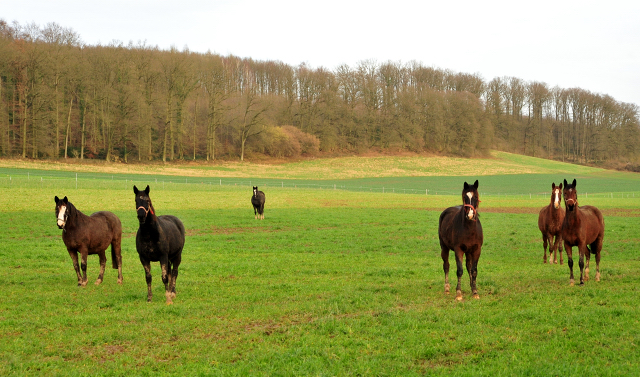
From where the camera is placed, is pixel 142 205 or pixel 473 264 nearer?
pixel 142 205

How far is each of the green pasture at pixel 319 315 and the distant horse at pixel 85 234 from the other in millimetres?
738

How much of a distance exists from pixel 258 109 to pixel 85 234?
74764 millimetres

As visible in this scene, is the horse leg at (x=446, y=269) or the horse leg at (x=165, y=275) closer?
the horse leg at (x=165, y=275)

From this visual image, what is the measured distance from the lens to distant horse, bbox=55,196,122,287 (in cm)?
1150

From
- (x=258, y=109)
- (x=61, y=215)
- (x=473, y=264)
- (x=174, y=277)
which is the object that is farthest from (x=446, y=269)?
(x=258, y=109)

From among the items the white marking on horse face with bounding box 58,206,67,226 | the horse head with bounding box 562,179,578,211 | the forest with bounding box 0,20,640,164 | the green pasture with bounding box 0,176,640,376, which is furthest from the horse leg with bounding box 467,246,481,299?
the forest with bounding box 0,20,640,164

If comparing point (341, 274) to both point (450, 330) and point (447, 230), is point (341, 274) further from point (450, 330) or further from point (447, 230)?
point (450, 330)

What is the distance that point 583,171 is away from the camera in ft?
307

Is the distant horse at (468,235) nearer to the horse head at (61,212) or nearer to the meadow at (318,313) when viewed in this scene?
the meadow at (318,313)

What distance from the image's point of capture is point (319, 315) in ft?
28.2

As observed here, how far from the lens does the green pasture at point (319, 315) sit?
6344 millimetres

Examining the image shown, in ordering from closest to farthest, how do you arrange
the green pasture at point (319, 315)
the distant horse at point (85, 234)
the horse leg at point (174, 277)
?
the green pasture at point (319, 315) < the horse leg at point (174, 277) < the distant horse at point (85, 234)

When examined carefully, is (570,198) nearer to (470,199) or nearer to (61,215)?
(470,199)

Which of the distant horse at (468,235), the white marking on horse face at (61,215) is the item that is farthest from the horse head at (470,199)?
the white marking on horse face at (61,215)
